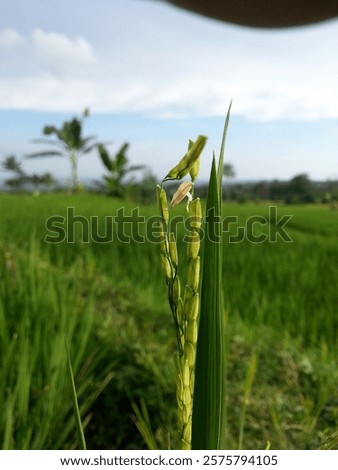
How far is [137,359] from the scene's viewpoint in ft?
3.22

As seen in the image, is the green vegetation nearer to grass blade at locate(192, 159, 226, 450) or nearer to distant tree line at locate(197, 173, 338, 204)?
grass blade at locate(192, 159, 226, 450)

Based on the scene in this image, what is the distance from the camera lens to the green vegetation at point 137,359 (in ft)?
2.41

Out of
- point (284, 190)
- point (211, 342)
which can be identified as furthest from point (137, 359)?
point (284, 190)

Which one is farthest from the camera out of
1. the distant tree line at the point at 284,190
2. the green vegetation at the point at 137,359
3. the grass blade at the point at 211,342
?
the distant tree line at the point at 284,190

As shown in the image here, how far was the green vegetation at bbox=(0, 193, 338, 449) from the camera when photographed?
2.41 feet

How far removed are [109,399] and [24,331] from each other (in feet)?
0.66

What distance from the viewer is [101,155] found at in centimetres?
334

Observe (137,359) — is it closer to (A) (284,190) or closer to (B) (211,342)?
(B) (211,342)

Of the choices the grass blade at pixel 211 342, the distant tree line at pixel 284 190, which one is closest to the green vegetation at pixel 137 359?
the grass blade at pixel 211 342

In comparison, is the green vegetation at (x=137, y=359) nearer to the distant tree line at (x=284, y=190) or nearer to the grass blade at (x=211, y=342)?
the grass blade at (x=211, y=342)

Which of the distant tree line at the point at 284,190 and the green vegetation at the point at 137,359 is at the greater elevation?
the distant tree line at the point at 284,190

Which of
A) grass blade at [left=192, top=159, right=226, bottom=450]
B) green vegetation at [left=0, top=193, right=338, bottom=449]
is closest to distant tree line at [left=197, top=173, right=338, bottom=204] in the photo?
green vegetation at [left=0, top=193, right=338, bottom=449]

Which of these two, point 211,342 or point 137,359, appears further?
point 137,359
